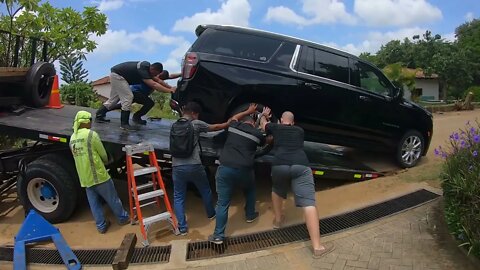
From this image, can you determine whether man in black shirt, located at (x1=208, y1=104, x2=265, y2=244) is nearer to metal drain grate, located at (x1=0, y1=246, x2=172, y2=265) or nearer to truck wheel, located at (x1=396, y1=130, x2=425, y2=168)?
metal drain grate, located at (x1=0, y1=246, x2=172, y2=265)

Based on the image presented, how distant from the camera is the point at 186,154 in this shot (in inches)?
203

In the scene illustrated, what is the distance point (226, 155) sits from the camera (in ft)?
16.4

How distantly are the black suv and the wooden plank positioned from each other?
1.84 m

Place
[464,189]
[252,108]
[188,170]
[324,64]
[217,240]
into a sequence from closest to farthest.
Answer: [464,189]
[217,240]
[188,170]
[252,108]
[324,64]

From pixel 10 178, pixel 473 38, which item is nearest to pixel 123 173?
pixel 10 178

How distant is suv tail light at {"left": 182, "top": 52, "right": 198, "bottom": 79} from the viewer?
5707 mm

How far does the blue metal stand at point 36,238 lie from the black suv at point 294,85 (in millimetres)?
2213

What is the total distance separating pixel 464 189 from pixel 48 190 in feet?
16.4

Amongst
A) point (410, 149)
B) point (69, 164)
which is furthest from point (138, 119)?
point (410, 149)

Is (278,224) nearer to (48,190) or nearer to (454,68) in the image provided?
(48,190)

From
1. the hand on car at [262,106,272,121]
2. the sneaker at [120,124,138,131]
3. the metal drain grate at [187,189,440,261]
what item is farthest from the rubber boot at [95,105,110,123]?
the metal drain grate at [187,189,440,261]

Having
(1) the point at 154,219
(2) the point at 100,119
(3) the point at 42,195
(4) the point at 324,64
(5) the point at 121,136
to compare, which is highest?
(4) the point at 324,64

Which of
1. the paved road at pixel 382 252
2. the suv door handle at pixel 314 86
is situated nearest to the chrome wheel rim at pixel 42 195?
the paved road at pixel 382 252

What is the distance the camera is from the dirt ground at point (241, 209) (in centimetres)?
539
